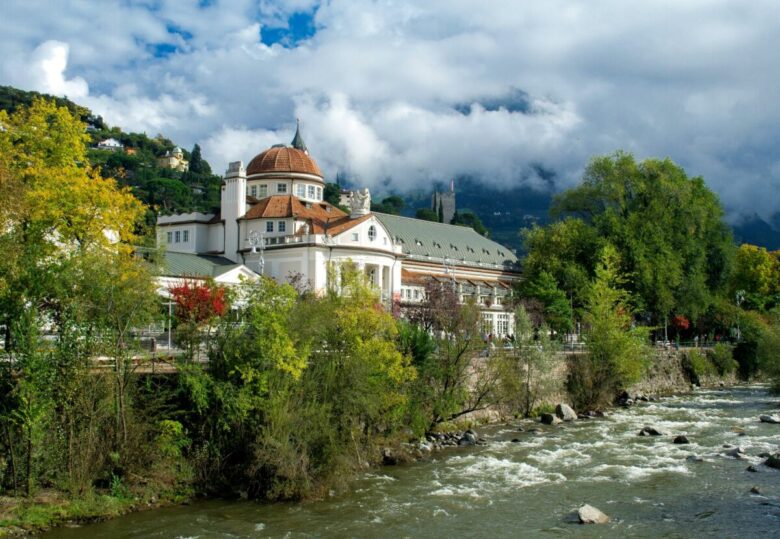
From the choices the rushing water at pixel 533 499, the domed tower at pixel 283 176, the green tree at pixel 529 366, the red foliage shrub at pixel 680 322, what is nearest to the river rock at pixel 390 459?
the rushing water at pixel 533 499

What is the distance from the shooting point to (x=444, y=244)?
90750mm

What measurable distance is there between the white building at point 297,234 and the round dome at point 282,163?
0.32ft

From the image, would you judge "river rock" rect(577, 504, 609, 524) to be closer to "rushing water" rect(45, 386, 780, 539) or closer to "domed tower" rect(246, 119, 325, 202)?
"rushing water" rect(45, 386, 780, 539)

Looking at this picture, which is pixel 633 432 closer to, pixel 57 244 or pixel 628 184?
pixel 57 244

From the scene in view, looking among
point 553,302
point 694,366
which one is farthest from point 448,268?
point 694,366

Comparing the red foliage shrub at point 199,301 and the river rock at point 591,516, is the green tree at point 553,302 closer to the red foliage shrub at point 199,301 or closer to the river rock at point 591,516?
the red foliage shrub at point 199,301

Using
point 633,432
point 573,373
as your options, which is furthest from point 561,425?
point 573,373

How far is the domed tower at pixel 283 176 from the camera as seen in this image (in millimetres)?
74375

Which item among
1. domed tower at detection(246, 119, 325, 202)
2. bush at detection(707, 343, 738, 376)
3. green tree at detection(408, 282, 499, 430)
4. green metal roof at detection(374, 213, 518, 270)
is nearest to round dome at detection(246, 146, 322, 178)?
domed tower at detection(246, 119, 325, 202)

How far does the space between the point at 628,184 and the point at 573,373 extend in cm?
2784

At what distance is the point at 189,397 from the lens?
26.0 metres

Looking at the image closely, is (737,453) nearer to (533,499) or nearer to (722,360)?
(533,499)

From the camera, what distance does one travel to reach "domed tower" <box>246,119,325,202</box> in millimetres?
74375

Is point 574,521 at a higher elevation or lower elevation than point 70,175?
lower
